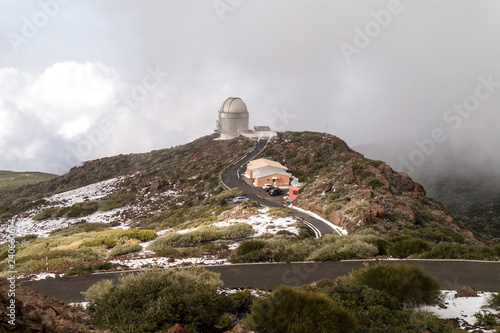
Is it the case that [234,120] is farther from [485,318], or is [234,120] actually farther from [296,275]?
[485,318]

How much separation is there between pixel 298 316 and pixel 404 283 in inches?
135

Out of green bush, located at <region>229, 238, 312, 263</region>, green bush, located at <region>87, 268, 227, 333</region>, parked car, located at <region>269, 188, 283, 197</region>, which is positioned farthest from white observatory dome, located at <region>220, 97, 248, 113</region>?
green bush, located at <region>87, 268, 227, 333</region>

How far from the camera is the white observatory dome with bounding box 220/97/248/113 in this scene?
244ft

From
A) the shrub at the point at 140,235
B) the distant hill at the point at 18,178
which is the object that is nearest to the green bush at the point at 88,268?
the shrub at the point at 140,235

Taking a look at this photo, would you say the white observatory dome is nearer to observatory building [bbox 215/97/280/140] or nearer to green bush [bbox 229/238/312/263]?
observatory building [bbox 215/97/280/140]

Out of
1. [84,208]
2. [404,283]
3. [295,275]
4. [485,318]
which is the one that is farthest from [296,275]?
[84,208]

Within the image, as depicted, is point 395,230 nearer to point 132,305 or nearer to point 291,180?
point 132,305

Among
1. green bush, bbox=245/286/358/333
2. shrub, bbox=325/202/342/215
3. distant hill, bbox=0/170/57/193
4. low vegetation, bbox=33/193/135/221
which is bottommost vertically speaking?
green bush, bbox=245/286/358/333

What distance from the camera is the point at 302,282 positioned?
32.5 feet

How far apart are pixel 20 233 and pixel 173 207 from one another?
16238mm

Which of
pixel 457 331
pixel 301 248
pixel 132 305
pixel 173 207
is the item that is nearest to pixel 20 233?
pixel 173 207

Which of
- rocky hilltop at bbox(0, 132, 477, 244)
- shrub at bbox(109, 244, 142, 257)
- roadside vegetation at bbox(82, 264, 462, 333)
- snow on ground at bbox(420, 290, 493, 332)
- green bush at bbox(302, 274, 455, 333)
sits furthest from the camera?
rocky hilltop at bbox(0, 132, 477, 244)

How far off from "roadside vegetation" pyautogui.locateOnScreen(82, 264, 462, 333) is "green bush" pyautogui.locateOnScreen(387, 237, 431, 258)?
195 inches

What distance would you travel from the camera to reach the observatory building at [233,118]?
244 feet
